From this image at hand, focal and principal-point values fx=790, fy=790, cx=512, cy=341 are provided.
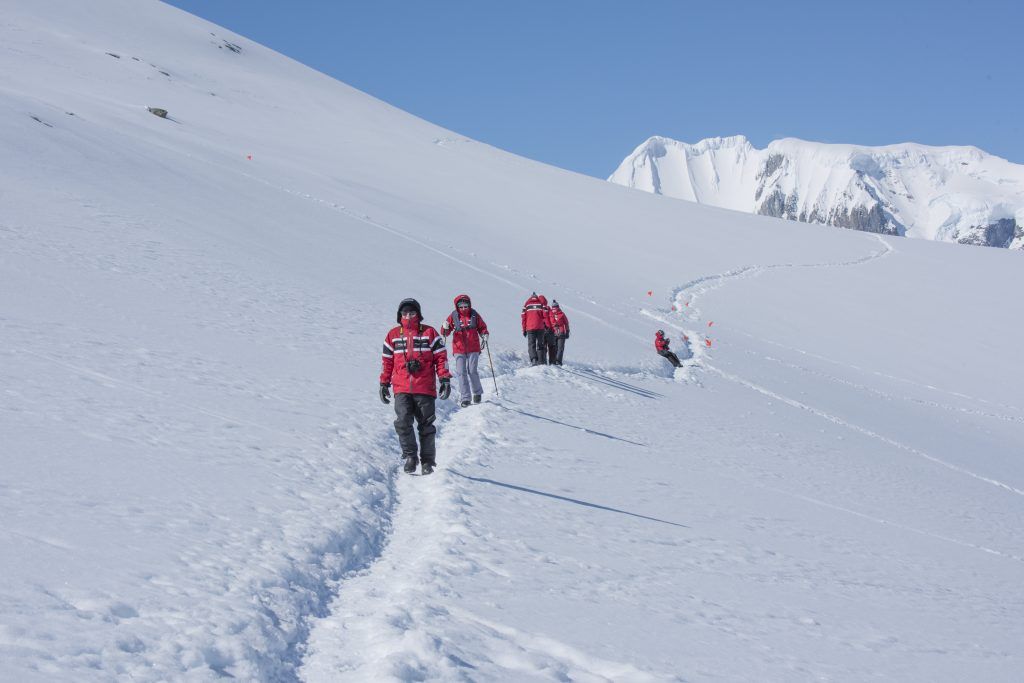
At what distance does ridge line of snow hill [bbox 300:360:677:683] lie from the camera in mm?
4566

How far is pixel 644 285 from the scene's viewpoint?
3609 centimetres

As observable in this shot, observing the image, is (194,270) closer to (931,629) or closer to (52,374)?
(52,374)

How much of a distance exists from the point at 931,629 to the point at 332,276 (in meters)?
15.6

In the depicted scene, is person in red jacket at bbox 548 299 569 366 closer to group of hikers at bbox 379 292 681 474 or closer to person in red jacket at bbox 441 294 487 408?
person in red jacket at bbox 441 294 487 408

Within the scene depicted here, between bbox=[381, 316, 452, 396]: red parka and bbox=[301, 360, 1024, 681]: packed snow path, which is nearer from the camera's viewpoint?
bbox=[301, 360, 1024, 681]: packed snow path

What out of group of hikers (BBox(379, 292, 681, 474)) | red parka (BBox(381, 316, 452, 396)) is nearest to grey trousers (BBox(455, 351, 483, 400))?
group of hikers (BBox(379, 292, 681, 474))

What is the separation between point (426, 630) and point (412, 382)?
13.6 ft

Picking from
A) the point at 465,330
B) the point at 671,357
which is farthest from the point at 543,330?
the point at 671,357

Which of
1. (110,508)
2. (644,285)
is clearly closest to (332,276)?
(110,508)

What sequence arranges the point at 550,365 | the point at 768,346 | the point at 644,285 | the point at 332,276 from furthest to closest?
the point at 644,285, the point at 768,346, the point at 332,276, the point at 550,365

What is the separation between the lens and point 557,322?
17.4 metres

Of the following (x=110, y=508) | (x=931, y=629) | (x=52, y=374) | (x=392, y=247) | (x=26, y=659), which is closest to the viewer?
(x=26, y=659)

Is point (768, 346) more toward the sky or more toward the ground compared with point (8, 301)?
more toward the sky

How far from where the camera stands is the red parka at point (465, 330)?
1299 centimetres
